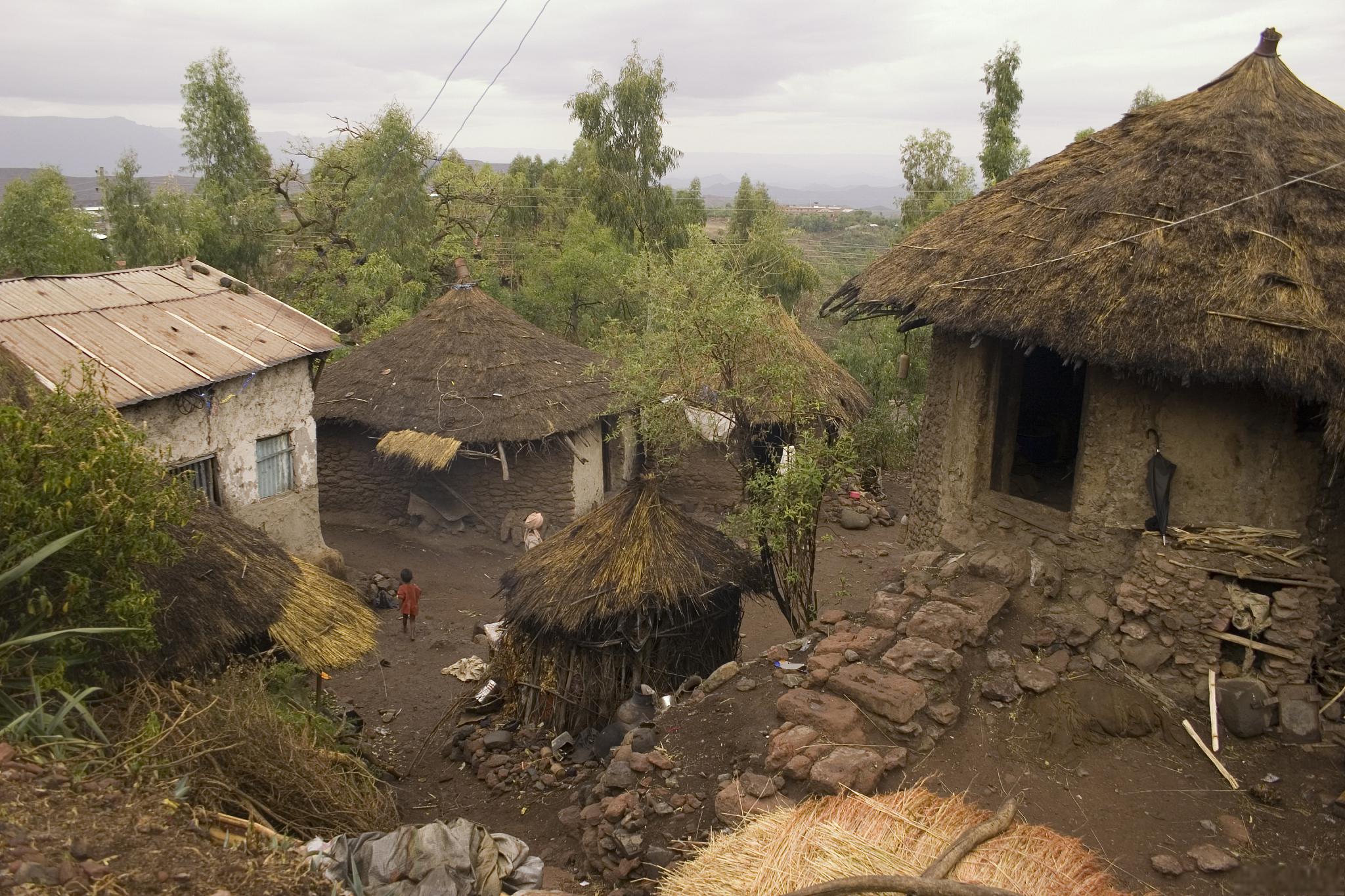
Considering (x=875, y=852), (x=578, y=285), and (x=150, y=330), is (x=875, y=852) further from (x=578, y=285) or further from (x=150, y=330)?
(x=578, y=285)

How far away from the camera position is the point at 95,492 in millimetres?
5641

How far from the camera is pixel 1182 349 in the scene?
653cm

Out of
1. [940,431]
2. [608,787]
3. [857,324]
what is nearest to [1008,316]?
[940,431]

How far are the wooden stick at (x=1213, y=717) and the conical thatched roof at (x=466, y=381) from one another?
10.0 meters

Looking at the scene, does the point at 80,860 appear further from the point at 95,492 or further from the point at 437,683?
the point at 437,683

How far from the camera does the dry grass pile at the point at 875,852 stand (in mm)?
4746

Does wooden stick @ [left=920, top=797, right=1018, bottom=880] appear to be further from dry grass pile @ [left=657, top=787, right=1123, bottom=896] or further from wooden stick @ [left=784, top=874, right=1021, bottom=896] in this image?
wooden stick @ [left=784, top=874, right=1021, bottom=896]

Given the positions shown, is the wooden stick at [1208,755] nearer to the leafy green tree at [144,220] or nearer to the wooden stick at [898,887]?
the wooden stick at [898,887]

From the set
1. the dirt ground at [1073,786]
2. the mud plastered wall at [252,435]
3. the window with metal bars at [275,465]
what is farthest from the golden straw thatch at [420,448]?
the dirt ground at [1073,786]

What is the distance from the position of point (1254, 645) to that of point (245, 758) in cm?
654

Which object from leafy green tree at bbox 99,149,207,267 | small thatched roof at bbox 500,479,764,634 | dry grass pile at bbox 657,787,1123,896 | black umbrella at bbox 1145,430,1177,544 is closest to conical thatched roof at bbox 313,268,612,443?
small thatched roof at bbox 500,479,764,634

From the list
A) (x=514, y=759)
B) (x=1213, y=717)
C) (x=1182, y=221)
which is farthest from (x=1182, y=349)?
(x=514, y=759)

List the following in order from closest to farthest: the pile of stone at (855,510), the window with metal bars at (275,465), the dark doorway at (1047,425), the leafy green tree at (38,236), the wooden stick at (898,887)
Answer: the wooden stick at (898,887) → the dark doorway at (1047,425) → the window with metal bars at (275,465) → the pile of stone at (855,510) → the leafy green tree at (38,236)

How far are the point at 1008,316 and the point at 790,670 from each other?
3172 mm
